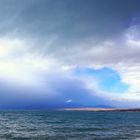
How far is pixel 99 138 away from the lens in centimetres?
4681

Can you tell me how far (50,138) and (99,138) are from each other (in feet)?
30.3

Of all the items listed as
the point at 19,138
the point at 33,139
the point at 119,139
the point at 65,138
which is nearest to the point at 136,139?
the point at 119,139

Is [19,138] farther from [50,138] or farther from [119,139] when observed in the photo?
[119,139]

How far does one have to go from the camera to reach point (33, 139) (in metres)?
44.8

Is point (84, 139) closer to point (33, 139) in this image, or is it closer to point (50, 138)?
point (50, 138)

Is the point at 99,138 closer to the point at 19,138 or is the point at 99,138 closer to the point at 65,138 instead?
the point at 65,138

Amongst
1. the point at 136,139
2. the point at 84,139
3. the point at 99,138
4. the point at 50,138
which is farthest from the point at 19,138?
the point at 136,139

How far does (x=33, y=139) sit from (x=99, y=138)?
40.4 feet

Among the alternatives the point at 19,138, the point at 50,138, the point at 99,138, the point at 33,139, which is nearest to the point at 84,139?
the point at 99,138

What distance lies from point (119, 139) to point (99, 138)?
384cm

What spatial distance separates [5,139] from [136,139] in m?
23.4

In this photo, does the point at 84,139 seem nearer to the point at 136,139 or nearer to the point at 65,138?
the point at 65,138

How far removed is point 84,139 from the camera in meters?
45.2

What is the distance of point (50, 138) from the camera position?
45.6 m
